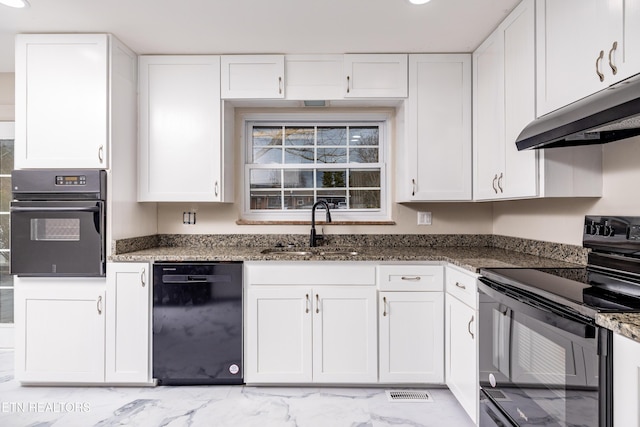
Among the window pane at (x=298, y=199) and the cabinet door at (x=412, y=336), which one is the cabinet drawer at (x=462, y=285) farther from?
the window pane at (x=298, y=199)

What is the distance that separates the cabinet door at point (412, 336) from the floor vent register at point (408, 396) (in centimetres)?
8

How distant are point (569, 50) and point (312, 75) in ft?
5.01

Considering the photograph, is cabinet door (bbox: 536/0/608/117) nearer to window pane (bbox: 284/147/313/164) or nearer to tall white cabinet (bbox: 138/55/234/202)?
window pane (bbox: 284/147/313/164)

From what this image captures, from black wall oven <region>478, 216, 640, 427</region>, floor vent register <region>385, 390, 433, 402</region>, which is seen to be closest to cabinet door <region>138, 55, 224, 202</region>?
floor vent register <region>385, 390, 433, 402</region>

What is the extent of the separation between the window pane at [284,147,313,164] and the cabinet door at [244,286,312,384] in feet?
3.87

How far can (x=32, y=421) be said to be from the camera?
201 cm

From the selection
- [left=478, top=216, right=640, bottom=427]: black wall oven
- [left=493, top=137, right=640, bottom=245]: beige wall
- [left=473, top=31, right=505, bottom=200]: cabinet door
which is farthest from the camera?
[left=473, top=31, right=505, bottom=200]: cabinet door

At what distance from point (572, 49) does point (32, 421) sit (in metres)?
3.24

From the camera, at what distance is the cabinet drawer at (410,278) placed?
2277mm

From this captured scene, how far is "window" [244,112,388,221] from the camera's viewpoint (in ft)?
9.98

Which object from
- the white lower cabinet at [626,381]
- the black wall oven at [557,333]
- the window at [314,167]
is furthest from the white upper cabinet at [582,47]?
the window at [314,167]

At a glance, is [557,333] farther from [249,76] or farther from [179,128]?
[179,128]

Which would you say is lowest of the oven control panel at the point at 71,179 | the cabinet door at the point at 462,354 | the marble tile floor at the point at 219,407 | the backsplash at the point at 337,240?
the marble tile floor at the point at 219,407

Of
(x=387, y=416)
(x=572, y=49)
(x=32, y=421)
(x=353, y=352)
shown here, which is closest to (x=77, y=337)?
(x=32, y=421)
